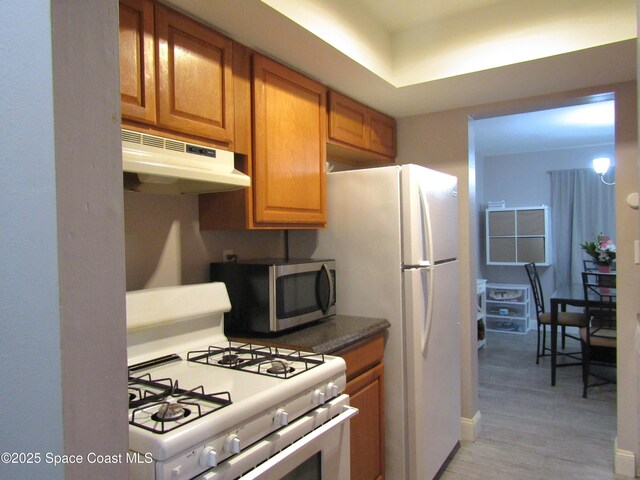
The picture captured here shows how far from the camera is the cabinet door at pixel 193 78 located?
5.06 ft

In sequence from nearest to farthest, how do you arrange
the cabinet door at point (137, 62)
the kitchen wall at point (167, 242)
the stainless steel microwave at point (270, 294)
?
the cabinet door at point (137, 62) < the kitchen wall at point (167, 242) < the stainless steel microwave at point (270, 294)

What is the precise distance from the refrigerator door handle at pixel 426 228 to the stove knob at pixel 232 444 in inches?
54.0

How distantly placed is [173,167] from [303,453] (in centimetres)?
101

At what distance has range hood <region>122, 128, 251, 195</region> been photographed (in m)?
1.36

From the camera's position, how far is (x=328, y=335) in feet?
6.29

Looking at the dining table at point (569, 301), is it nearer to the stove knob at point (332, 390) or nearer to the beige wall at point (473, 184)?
the beige wall at point (473, 184)

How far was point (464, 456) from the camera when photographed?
272cm

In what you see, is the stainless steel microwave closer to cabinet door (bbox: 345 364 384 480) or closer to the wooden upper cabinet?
cabinet door (bbox: 345 364 384 480)

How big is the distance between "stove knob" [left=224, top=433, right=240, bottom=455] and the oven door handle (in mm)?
81

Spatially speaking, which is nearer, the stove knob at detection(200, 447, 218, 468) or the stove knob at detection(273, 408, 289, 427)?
the stove knob at detection(200, 447, 218, 468)

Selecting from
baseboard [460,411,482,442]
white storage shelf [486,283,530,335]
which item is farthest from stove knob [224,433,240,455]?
white storage shelf [486,283,530,335]

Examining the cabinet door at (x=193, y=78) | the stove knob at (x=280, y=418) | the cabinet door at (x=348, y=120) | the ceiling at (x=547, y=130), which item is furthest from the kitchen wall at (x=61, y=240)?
the ceiling at (x=547, y=130)

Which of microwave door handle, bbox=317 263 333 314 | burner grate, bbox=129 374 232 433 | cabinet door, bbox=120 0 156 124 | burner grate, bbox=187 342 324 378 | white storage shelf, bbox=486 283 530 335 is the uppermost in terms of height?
cabinet door, bbox=120 0 156 124

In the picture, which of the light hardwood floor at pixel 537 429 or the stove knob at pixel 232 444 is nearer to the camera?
the stove knob at pixel 232 444
